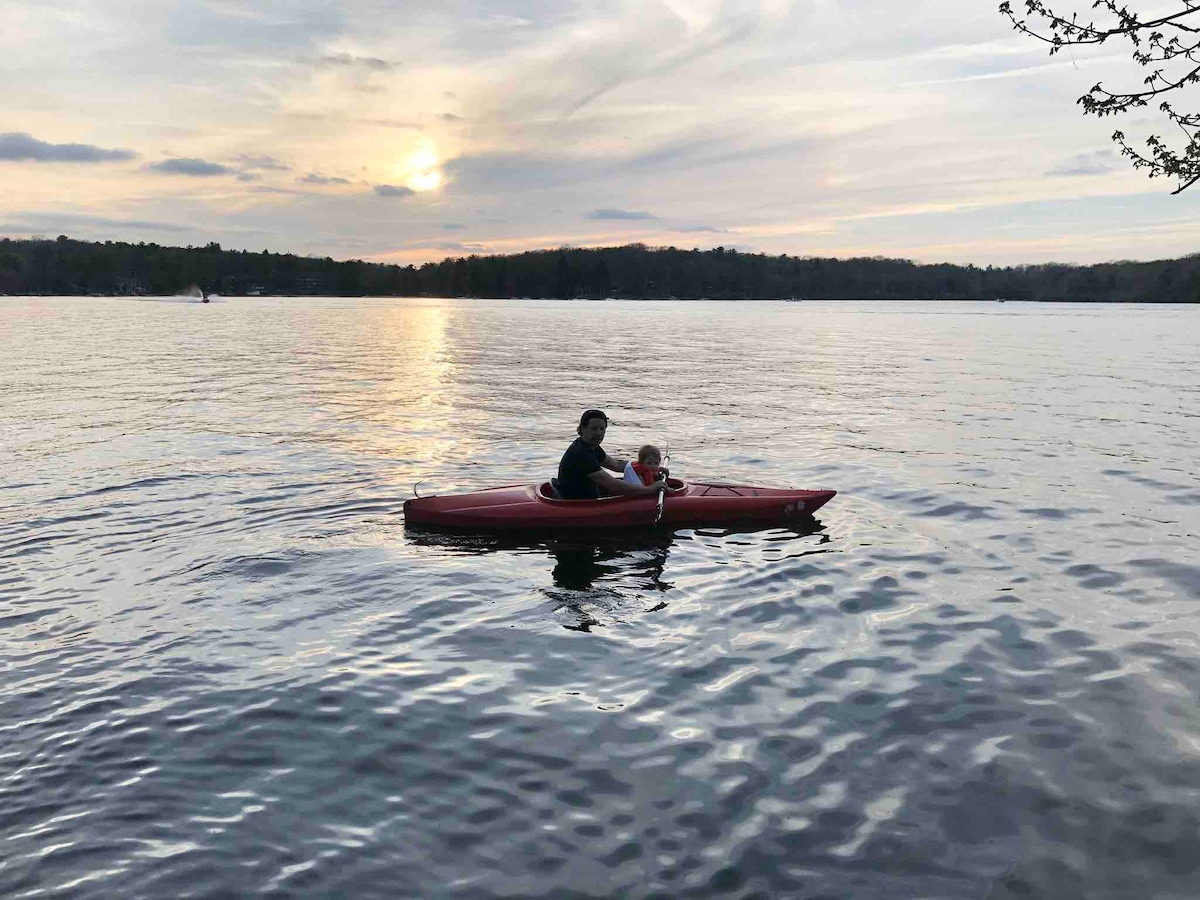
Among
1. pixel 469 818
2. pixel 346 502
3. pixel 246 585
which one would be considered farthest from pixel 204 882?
pixel 346 502

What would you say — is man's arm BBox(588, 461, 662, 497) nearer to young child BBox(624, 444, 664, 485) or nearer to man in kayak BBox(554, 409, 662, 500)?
man in kayak BBox(554, 409, 662, 500)

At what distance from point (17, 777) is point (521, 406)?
72.3ft

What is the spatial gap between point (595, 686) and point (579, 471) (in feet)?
17.8

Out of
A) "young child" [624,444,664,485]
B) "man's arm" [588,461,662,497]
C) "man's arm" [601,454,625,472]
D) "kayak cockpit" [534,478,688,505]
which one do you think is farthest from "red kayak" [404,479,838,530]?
"man's arm" [601,454,625,472]

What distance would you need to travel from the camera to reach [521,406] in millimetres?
27703

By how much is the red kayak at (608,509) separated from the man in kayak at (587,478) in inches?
6.0

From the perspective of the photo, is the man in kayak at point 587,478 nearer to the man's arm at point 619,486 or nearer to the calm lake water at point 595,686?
the man's arm at point 619,486

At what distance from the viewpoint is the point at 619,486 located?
12805 mm

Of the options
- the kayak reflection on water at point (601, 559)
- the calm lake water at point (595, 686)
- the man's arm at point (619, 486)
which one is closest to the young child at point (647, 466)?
the man's arm at point (619, 486)

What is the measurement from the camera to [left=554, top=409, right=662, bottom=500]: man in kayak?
1258cm

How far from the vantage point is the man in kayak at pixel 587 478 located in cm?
1258

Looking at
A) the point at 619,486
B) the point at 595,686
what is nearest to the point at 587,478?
the point at 619,486

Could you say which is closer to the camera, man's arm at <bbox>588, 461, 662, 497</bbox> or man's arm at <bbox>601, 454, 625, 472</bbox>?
man's arm at <bbox>588, 461, 662, 497</bbox>

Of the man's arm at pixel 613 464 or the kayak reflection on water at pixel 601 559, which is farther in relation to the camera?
the man's arm at pixel 613 464
